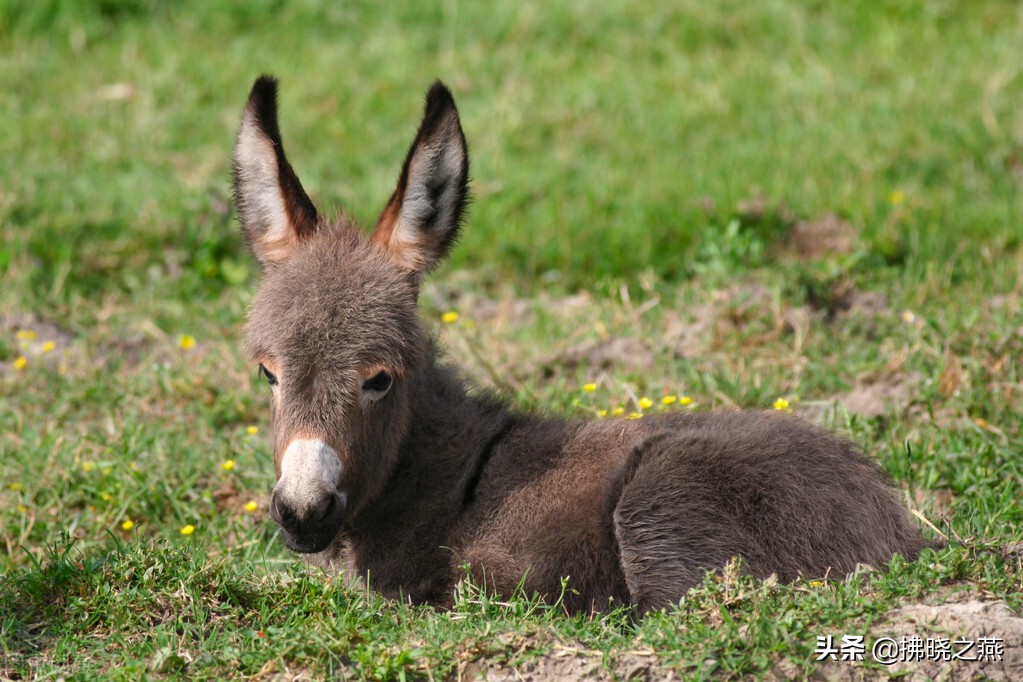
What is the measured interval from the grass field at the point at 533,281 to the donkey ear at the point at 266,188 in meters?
1.35

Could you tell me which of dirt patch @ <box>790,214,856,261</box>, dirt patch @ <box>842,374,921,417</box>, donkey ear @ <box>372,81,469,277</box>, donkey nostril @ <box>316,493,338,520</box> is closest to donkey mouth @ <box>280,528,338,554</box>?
donkey nostril @ <box>316,493,338,520</box>

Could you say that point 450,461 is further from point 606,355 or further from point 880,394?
point 880,394

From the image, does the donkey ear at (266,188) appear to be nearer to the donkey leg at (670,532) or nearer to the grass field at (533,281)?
the grass field at (533,281)

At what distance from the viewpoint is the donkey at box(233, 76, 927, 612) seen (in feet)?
15.5

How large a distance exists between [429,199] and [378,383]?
37.1 inches

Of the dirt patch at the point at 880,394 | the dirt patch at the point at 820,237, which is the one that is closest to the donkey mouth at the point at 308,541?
the dirt patch at the point at 880,394

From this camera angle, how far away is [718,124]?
404 inches

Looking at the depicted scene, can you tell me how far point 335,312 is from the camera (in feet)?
16.0

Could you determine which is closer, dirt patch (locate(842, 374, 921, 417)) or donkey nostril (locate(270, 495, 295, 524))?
A: donkey nostril (locate(270, 495, 295, 524))

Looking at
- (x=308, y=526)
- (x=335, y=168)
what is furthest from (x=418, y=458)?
(x=335, y=168)

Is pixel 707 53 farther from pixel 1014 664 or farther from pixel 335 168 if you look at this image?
pixel 1014 664

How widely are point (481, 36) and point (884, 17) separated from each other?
4.04 metres

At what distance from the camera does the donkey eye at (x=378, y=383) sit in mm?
4887

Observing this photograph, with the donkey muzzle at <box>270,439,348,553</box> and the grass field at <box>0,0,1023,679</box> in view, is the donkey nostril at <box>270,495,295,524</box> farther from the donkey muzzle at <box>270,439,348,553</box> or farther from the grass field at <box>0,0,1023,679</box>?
the grass field at <box>0,0,1023,679</box>
